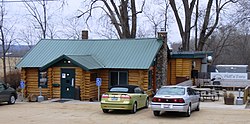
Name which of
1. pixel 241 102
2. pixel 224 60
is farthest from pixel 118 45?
pixel 224 60

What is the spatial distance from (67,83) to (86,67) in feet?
7.41

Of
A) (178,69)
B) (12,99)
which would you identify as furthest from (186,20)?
(12,99)

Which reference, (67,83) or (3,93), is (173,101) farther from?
(3,93)

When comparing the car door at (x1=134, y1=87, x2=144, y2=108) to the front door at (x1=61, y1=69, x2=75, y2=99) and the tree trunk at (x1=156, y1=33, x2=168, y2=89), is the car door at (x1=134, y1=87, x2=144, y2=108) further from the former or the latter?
the tree trunk at (x1=156, y1=33, x2=168, y2=89)

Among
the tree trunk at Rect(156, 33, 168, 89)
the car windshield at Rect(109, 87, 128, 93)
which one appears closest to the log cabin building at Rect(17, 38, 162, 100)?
the tree trunk at Rect(156, 33, 168, 89)

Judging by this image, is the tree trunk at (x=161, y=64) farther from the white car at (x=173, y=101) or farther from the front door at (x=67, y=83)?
the white car at (x=173, y=101)

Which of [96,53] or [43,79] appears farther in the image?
[96,53]

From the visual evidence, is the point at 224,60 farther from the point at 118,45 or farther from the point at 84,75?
the point at 84,75

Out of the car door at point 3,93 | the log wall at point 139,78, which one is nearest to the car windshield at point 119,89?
the log wall at point 139,78

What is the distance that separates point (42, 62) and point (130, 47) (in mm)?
6855

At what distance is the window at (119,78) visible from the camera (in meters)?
29.5

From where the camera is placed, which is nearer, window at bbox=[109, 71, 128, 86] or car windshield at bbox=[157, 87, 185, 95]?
car windshield at bbox=[157, 87, 185, 95]

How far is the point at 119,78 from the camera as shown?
29.7 metres

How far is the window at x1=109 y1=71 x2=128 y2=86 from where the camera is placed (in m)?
29.5
